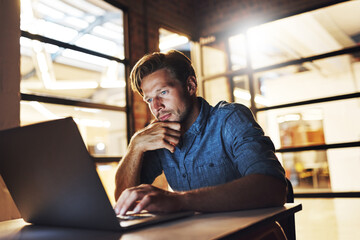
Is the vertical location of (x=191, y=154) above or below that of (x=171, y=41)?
below

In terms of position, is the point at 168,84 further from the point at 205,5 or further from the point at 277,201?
the point at 205,5

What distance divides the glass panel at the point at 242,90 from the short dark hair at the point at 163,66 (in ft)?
8.51

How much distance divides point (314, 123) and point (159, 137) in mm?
2831

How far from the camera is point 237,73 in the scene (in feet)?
13.7

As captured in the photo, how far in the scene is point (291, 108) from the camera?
12.6ft

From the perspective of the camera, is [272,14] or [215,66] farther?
[215,66]

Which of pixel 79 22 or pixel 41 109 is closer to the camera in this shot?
pixel 41 109

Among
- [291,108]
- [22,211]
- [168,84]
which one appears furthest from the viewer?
[291,108]

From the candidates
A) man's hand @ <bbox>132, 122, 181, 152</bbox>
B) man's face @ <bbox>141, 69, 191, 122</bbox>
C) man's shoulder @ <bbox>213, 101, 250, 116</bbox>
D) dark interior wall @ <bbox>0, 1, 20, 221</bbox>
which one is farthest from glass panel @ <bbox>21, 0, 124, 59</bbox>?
man's shoulder @ <bbox>213, 101, 250, 116</bbox>

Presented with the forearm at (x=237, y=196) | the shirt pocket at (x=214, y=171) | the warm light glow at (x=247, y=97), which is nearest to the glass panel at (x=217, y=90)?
the warm light glow at (x=247, y=97)

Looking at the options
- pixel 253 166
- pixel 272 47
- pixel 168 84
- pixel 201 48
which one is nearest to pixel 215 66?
pixel 201 48

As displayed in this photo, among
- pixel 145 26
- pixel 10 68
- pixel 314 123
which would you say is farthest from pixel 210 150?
pixel 145 26

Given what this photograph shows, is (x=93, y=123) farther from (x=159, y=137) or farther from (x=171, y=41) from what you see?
(x=159, y=137)

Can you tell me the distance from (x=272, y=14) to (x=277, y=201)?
3.49 meters
